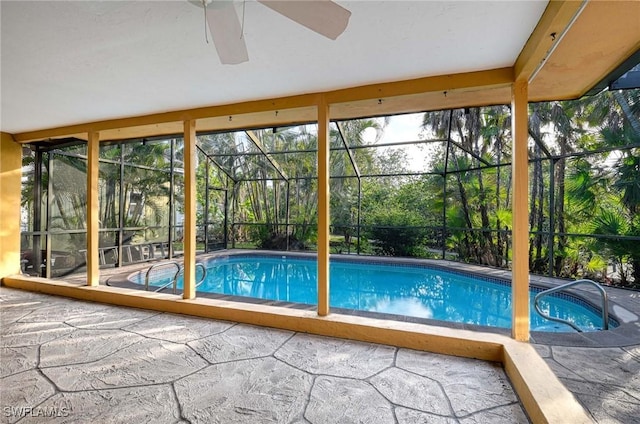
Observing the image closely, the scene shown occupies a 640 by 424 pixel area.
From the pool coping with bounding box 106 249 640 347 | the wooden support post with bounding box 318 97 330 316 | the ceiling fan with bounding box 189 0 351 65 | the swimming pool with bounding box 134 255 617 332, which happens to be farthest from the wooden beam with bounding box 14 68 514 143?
the swimming pool with bounding box 134 255 617 332

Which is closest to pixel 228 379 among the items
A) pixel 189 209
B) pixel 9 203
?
pixel 189 209

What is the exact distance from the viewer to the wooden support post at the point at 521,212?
2.35 meters

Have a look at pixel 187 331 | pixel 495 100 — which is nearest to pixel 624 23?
pixel 495 100

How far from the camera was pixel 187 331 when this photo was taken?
2.83 m

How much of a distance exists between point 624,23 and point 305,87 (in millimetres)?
2202

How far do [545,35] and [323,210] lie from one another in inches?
81.5

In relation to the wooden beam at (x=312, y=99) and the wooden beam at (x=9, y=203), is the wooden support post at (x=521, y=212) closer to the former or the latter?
A: the wooden beam at (x=312, y=99)

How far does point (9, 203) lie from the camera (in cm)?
455

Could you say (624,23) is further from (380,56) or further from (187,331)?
(187,331)

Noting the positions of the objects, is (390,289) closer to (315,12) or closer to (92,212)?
(92,212)

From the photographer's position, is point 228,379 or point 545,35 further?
point 228,379

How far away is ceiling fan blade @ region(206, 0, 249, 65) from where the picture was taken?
60.5 inches

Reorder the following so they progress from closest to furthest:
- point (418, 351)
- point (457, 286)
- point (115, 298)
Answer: point (418, 351), point (115, 298), point (457, 286)

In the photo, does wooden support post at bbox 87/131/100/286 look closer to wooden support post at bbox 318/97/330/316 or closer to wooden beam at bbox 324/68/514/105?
wooden support post at bbox 318/97/330/316
